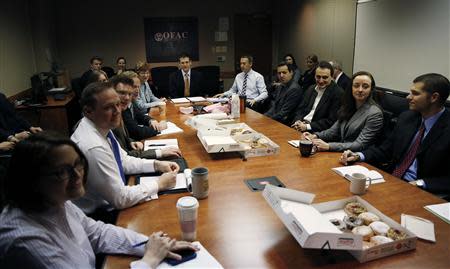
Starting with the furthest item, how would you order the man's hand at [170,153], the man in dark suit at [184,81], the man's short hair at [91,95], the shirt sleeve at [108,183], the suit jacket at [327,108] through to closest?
A: the man in dark suit at [184,81] → the suit jacket at [327,108] → the man's hand at [170,153] → the man's short hair at [91,95] → the shirt sleeve at [108,183]

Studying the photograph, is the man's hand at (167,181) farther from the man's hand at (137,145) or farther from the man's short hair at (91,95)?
the man's hand at (137,145)

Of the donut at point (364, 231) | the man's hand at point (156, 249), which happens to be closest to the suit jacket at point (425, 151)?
the donut at point (364, 231)

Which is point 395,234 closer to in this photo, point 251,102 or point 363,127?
point 363,127

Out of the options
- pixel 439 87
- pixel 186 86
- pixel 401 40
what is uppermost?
pixel 401 40

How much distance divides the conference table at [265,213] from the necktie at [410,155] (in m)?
0.49

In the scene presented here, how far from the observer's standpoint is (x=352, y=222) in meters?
1.19

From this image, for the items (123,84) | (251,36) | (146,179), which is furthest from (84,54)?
(146,179)

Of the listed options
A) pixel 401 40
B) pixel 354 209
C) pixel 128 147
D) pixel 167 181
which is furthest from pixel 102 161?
pixel 401 40

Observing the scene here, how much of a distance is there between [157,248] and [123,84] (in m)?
1.52

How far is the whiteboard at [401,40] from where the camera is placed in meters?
3.34

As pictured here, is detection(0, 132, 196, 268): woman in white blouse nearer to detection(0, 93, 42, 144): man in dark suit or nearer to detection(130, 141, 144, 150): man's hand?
detection(130, 141, 144, 150): man's hand

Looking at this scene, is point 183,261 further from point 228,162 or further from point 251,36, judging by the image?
point 251,36

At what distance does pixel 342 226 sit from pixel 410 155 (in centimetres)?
129

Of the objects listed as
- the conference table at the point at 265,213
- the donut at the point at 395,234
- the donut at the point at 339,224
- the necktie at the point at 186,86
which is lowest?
the conference table at the point at 265,213
